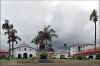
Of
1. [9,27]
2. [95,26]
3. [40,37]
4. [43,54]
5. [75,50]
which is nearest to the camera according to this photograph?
[43,54]

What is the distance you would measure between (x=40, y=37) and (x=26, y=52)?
8.21 meters

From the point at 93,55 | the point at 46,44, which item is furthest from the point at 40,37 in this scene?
the point at 93,55

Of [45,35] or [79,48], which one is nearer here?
[45,35]

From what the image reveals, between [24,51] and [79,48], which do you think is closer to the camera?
[24,51]

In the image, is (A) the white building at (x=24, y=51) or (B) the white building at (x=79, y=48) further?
(B) the white building at (x=79, y=48)

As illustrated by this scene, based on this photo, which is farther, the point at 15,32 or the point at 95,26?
the point at 15,32

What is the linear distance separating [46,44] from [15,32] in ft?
37.8

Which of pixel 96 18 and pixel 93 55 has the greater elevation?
pixel 96 18

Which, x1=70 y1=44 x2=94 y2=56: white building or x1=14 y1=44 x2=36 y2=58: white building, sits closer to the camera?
x1=14 y1=44 x2=36 y2=58: white building

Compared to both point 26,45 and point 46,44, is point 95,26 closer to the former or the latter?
point 46,44

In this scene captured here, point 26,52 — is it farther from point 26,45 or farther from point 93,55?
point 93,55

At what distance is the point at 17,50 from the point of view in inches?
3821

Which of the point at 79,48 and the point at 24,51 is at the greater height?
the point at 79,48

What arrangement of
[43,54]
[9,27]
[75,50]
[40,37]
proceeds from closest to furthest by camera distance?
[43,54]
[9,27]
[40,37]
[75,50]
